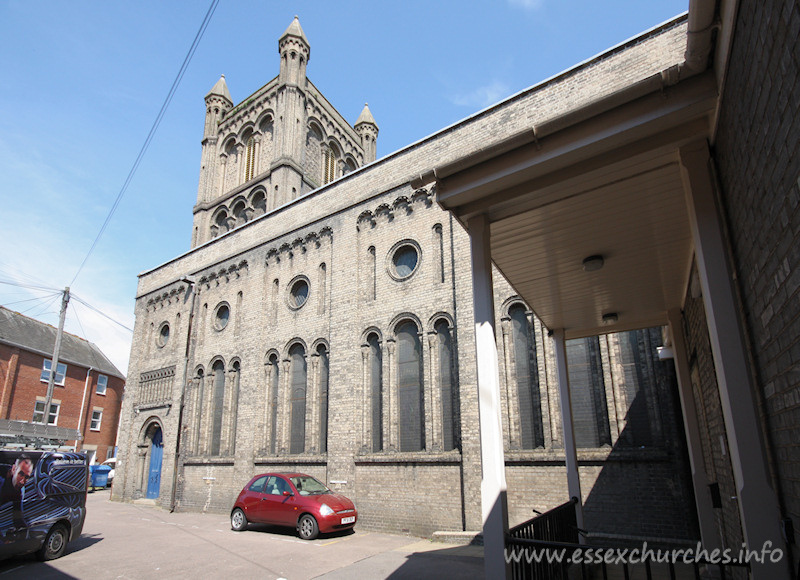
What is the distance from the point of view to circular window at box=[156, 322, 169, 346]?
2191cm

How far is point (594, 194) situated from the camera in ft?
14.2

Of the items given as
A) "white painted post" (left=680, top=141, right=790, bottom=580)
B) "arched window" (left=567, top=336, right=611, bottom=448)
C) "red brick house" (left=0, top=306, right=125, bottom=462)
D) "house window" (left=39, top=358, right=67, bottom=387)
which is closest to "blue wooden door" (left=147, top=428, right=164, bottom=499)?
"red brick house" (left=0, top=306, right=125, bottom=462)

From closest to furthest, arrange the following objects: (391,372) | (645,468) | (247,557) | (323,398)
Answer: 1. (645,468)
2. (247,557)
3. (391,372)
4. (323,398)

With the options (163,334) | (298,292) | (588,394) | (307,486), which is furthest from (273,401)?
(588,394)

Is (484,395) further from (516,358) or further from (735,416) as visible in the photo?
(516,358)

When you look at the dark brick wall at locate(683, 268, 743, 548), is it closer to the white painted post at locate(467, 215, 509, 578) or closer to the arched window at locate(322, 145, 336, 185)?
the white painted post at locate(467, 215, 509, 578)

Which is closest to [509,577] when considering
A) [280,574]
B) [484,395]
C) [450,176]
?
[484,395]

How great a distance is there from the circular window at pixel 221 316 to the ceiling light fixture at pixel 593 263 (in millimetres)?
16220

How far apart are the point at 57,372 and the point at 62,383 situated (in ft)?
2.85

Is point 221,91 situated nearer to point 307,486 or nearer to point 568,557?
point 307,486

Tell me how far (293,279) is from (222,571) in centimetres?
999

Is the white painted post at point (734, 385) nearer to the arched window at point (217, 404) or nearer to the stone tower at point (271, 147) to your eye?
the arched window at point (217, 404)

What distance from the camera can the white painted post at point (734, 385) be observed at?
2.73 metres

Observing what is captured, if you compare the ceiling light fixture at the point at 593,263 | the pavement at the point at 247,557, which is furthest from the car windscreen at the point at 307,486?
the ceiling light fixture at the point at 593,263
